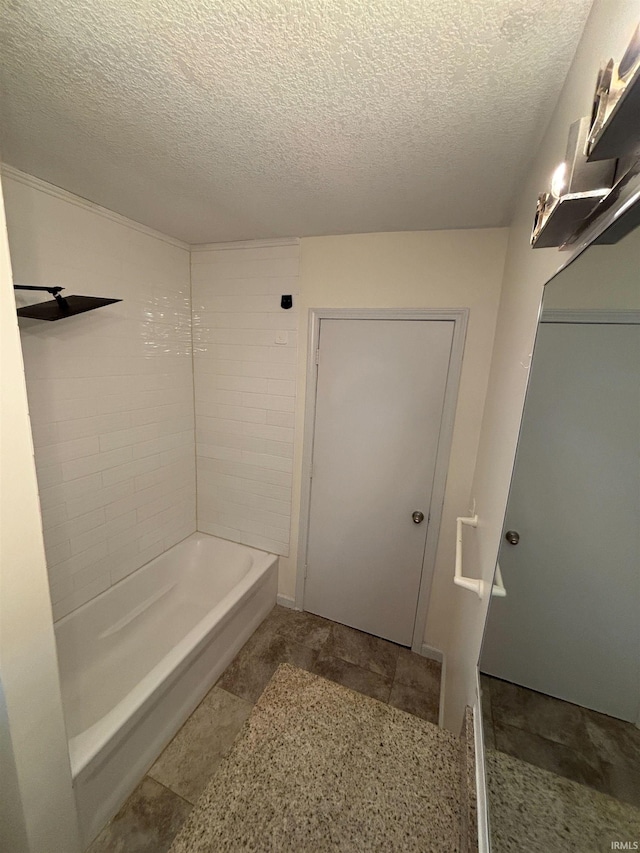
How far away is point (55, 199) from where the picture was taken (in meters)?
1.47

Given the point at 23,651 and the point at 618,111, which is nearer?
the point at 618,111

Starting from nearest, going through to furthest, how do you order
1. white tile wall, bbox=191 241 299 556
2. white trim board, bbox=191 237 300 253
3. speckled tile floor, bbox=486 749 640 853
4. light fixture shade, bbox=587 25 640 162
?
light fixture shade, bbox=587 25 640 162, speckled tile floor, bbox=486 749 640 853, white trim board, bbox=191 237 300 253, white tile wall, bbox=191 241 299 556

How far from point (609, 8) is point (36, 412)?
2.15m

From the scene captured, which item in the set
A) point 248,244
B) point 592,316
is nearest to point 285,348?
point 248,244

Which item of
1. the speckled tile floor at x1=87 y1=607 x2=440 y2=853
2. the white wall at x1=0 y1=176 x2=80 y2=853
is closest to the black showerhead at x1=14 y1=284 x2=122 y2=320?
the white wall at x1=0 y1=176 x2=80 y2=853

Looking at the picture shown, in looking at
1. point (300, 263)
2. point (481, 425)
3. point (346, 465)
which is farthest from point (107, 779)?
point (300, 263)

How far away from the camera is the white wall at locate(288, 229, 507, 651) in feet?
5.53

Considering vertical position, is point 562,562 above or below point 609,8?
below

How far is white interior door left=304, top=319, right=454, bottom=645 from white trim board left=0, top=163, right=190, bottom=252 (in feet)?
3.83

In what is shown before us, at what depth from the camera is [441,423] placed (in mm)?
1864

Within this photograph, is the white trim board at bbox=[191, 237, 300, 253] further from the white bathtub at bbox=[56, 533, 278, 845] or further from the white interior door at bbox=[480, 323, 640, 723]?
the white bathtub at bbox=[56, 533, 278, 845]

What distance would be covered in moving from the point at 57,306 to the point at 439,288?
73.5 inches

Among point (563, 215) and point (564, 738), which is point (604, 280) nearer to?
point (563, 215)

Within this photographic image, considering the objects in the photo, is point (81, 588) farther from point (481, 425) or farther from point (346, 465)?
point (481, 425)
